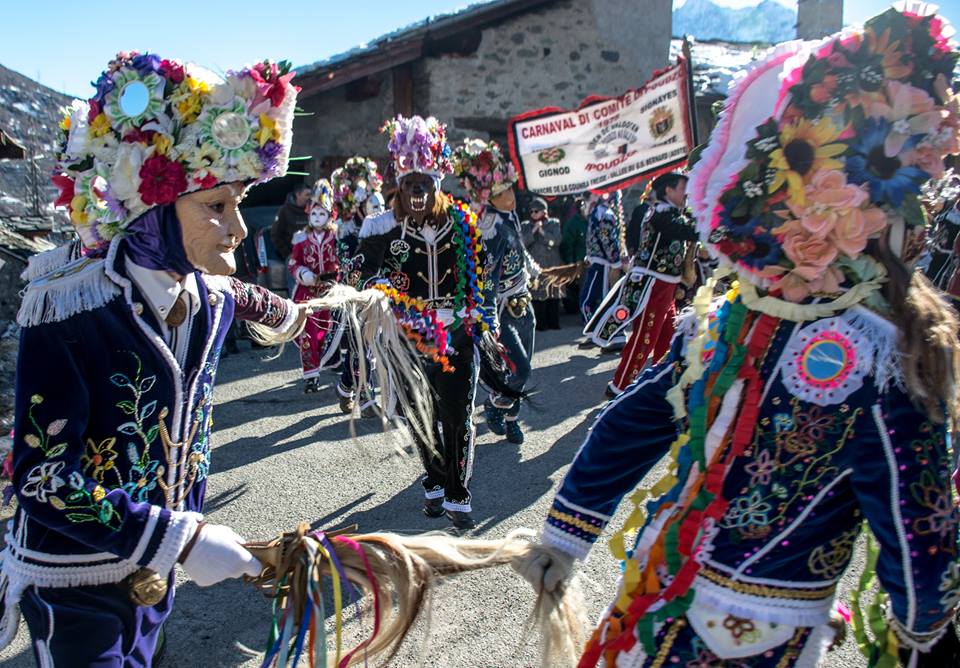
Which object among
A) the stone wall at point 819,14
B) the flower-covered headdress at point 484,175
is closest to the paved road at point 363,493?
the flower-covered headdress at point 484,175

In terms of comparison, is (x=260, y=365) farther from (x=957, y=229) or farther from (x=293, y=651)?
(x=293, y=651)

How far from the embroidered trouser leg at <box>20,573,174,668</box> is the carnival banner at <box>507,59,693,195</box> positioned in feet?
18.3

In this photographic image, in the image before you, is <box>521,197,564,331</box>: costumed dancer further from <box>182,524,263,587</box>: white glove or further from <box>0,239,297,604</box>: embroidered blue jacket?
<box>182,524,263,587</box>: white glove

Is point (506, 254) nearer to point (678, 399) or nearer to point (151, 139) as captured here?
point (151, 139)

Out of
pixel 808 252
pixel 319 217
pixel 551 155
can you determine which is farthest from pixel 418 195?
pixel 319 217

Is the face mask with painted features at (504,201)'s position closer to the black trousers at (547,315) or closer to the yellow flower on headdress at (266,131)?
the yellow flower on headdress at (266,131)

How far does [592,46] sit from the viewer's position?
13859 millimetres

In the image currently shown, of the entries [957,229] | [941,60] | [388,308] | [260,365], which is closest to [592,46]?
[260,365]

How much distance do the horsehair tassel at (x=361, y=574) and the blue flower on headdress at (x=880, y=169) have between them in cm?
112

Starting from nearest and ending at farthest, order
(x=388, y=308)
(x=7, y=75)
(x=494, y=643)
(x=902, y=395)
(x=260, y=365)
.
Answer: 1. (x=902, y=395)
2. (x=388, y=308)
3. (x=494, y=643)
4. (x=260, y=365)
5. (x=7, y=75)

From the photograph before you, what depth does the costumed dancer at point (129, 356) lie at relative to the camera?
202cm

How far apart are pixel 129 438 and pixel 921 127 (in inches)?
78.8

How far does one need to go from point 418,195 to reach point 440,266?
41 cm

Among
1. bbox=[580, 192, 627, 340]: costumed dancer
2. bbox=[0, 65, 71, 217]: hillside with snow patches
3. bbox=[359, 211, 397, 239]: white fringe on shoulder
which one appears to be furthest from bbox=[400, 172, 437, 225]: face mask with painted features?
bbox=[0, 65, 71, 217]: hillside with snow patches
